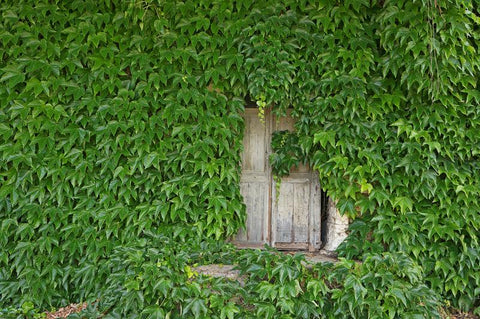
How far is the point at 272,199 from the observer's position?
4.77m

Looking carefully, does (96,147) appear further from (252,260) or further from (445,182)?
(445,182)

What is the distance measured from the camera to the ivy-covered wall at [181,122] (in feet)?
13.7

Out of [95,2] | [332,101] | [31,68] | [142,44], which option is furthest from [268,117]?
[31,68]

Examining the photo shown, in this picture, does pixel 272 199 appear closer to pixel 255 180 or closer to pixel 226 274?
pixel 255 180

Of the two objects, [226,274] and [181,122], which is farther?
[181,122]

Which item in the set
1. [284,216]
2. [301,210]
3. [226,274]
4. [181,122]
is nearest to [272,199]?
[284,216]

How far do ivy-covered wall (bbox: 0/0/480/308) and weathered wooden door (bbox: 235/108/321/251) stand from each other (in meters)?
0.40

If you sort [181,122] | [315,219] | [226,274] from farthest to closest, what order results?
[315,219]
[181,122]
[226,274]

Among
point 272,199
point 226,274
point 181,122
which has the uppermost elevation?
point 181,122

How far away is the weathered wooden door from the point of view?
475 cm

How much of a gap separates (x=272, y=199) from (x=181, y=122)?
1319mm

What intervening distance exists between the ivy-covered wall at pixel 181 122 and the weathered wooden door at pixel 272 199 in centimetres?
40

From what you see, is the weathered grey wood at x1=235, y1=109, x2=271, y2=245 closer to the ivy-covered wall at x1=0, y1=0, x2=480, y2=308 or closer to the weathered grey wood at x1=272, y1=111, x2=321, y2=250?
the weathered grey wood at x1=272, y1=111, x2=321, y2=250

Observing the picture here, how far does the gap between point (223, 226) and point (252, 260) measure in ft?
2.52
